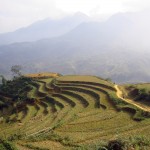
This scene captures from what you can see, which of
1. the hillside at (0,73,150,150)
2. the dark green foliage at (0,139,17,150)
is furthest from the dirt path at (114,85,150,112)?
the dark green foliage at (0,139,17,150)

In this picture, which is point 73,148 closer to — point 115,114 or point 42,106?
point 115,114

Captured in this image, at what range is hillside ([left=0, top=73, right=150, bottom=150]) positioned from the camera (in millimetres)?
34781

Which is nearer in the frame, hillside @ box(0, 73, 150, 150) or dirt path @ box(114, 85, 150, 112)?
hillside @ box(0, 73, 150, 150)

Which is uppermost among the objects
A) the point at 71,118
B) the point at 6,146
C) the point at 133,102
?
the point at 133,102

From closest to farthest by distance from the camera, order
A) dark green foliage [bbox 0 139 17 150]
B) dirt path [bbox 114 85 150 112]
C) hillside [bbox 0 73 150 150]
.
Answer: dark green foliage [bbox 0 139 17 150] → hillside [bbox 0 73 150 150] → dirt path [bbox 114 85 150 112]

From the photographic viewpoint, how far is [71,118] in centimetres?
4722

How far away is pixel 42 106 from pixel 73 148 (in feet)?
93.3

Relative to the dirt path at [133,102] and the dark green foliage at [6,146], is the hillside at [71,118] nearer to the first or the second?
the dark green foliage at [6,146]

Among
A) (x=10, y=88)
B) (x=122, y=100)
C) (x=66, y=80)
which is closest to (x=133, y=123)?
(x=122, y=100)

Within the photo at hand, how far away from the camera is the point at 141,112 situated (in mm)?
45719

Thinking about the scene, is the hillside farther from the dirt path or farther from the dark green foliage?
the dirt path

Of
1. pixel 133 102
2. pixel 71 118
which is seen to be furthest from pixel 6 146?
pixel 133 102

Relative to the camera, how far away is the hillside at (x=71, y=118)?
3478 centimetres

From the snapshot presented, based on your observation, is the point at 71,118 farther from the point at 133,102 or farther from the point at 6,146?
the point at 6,146
